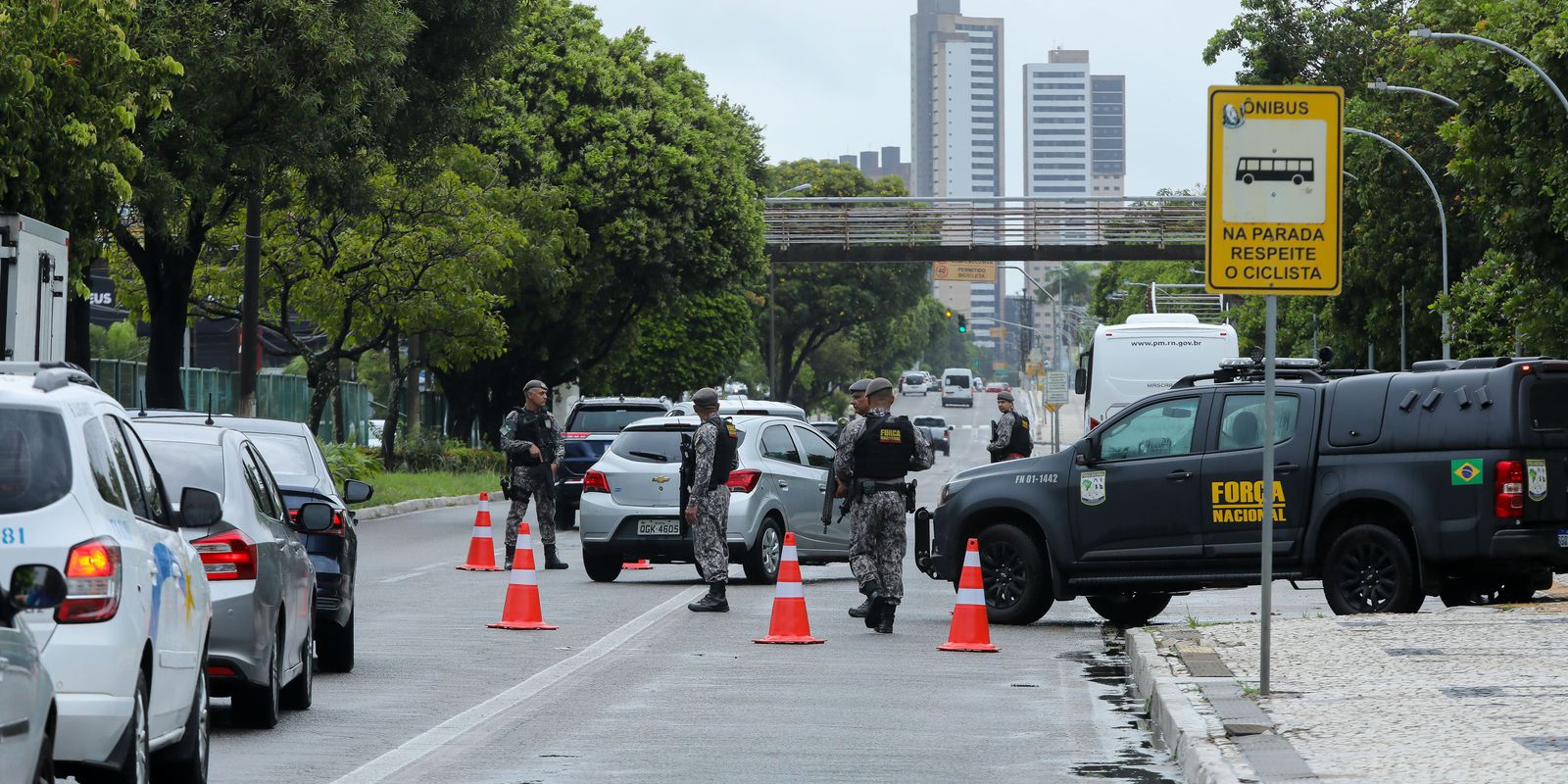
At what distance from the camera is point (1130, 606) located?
18234mm

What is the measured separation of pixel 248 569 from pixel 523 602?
6352 millimetres

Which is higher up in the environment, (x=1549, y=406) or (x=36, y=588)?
(x=1549, y=406)

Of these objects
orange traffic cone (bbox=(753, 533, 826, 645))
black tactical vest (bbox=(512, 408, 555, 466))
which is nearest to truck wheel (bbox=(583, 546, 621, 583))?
black tactical vest (bbox=(512, 408, 555, 466))

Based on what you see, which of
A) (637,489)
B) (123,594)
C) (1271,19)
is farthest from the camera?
(1271,19)

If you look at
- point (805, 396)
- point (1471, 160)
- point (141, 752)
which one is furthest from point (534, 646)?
point (805, 396)

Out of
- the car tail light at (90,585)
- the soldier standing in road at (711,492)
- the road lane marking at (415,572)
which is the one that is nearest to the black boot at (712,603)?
the soldier standing in road at (711,492)

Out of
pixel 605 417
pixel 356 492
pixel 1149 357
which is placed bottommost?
pixel 356 492

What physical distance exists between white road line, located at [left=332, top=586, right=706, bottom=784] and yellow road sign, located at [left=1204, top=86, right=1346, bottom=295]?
170 inches

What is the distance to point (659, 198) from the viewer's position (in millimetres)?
52969

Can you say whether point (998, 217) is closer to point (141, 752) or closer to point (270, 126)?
point (270, 126)

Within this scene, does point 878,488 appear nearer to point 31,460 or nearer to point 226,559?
point 226,559

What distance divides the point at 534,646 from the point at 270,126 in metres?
13.9

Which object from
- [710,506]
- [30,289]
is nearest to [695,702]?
[710,506]

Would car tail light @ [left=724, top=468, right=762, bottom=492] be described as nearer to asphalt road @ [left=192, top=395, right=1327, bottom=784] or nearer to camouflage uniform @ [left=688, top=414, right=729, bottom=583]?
asphalt road @ [left=192, top=395, right=1327, bottom=784]
